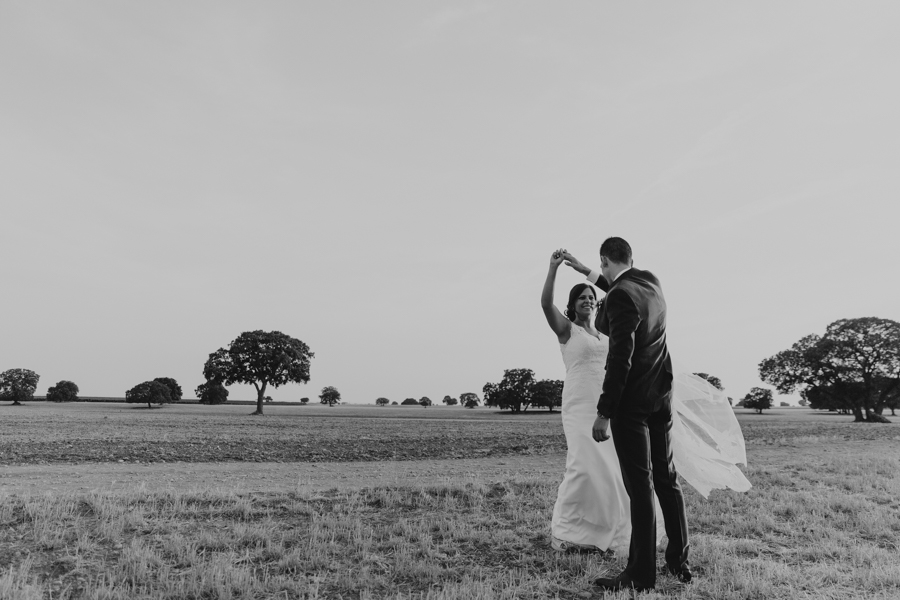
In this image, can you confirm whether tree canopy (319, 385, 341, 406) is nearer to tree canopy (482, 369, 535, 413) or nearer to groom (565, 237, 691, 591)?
tree canopy (482, 369, 535, 413)

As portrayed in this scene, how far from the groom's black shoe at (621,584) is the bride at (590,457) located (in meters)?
0.87

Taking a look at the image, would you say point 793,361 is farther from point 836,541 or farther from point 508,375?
point 836,541

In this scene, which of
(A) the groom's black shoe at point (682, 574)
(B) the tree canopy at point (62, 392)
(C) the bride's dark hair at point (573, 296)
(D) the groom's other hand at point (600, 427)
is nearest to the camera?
(D) the groom's other hand at point (600, 427)

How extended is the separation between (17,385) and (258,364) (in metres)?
63.3

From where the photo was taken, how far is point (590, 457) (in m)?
5.91

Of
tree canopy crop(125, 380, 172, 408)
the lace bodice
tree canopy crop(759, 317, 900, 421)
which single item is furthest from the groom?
tree canopy crop(125, 380, 172, 408)

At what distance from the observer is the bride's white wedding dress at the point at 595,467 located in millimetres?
5863

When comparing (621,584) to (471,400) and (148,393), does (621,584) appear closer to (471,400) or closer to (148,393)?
(148,393)

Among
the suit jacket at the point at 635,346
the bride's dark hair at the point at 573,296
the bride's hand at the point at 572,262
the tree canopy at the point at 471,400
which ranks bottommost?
the tree canopy at the point at 471,400

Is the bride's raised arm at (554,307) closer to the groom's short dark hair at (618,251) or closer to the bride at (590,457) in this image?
the bride at (590,457)

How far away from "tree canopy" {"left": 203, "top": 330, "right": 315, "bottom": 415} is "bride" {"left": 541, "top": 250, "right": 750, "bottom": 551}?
66.1 meters

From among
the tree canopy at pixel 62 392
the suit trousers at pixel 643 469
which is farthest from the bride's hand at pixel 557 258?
the tree canopy at pixel 62 392

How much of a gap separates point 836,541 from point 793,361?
6100 centimetres

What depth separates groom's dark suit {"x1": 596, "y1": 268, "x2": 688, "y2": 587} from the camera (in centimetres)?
468
